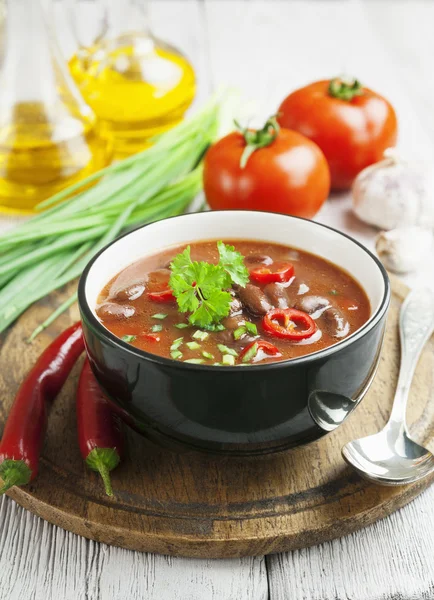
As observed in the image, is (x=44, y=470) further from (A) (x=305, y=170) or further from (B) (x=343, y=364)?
(A) (x=305, y=170)

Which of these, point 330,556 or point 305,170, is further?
point 305,170

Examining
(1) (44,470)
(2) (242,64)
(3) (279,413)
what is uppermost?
(3) (279,413)

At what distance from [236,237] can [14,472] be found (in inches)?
44.3

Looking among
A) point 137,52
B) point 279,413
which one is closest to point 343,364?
point 279,413

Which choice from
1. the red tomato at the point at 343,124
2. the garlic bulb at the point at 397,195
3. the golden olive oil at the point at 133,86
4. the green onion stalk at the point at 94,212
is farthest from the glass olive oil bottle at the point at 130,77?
the garlic bulb at the point at 397,195

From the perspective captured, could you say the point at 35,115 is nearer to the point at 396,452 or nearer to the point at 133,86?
the point at 133,86

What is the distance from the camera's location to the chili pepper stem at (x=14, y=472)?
2.21 meters

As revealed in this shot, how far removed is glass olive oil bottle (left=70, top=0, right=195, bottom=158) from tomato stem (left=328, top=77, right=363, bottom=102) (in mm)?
832

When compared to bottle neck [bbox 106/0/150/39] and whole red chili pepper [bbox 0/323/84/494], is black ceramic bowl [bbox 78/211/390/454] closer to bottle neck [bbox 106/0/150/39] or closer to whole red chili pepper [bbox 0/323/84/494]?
whole red chili pepper [bbox 0/323/84/494]

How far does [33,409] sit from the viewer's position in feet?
8.14

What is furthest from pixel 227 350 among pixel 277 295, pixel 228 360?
pixel 277 295

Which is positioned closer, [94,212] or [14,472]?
[14,472]

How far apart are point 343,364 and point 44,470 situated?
0.94 m

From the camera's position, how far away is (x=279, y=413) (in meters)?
2.11
